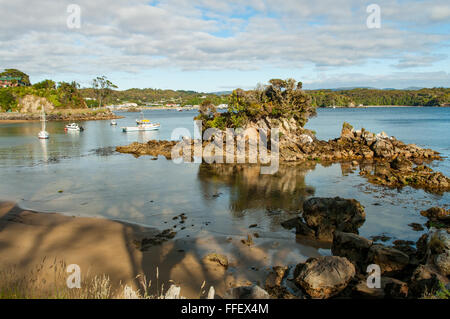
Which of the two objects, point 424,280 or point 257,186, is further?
point 257,186

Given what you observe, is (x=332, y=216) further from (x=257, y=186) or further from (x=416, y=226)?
(x=257, y=186)

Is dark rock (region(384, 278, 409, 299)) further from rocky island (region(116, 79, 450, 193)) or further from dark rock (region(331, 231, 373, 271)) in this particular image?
rocky island (region(116, 79, 450, 193))

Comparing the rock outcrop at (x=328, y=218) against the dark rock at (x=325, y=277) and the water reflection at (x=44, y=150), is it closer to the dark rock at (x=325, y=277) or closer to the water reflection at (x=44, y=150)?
the dark rock at (x=325, y=277)

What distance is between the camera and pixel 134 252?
14.1 metres

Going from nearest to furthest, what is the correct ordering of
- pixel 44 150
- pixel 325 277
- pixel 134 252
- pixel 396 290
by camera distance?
1. pixel 396 290
2. pixel 325 277
3. pixel 134 252
4. pixel 44 150

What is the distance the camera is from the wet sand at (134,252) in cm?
1199

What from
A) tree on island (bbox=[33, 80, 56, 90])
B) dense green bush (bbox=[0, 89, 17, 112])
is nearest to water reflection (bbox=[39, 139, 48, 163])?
dense green bush (bbox=[0, 89, 17, 112])

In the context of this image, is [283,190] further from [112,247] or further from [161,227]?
[112,247]

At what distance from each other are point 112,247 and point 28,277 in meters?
3.91

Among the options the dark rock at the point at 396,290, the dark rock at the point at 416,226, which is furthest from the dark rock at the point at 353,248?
the dark rock at the point at 416,226

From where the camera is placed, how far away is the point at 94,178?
29531mm

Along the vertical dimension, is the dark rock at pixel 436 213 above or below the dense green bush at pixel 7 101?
below

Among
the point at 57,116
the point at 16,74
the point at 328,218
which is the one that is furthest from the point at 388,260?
the point at 16,74
